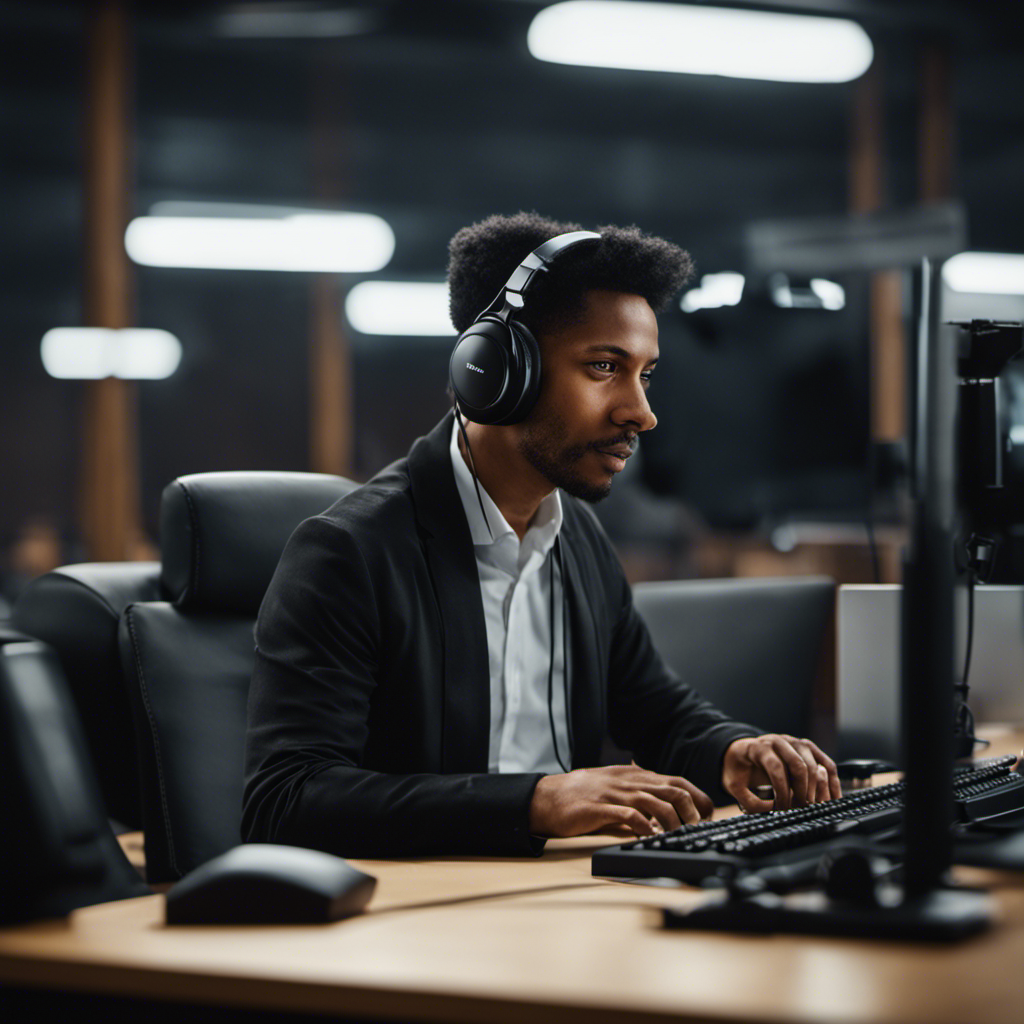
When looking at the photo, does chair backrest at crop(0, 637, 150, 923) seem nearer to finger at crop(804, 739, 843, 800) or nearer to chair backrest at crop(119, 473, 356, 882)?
chair backrest at crop(119, 473, 356, 882)

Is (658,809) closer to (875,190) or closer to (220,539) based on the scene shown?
(220,539)

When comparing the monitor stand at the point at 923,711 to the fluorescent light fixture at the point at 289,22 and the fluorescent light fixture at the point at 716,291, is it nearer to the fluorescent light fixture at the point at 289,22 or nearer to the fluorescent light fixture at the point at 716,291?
the fluorescent light fixture at the point at 716,291

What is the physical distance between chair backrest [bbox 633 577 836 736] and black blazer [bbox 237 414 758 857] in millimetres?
202

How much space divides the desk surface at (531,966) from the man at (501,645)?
252 mm

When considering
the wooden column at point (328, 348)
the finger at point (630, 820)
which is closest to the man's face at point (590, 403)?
the finger at point (630, 820)

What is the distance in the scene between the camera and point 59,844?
2.86 feet

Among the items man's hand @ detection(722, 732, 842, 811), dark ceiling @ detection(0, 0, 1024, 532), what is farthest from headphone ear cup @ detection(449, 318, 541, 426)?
dark ceiling @ detection(0, 0, 1024, 532)

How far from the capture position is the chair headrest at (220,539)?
1574 millimetres

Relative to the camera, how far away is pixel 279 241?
12.5ft

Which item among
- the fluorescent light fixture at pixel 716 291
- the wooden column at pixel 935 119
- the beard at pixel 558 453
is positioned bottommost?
the beard at pixel 558 453

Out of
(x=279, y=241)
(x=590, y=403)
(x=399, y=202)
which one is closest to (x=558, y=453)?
(x=590, y=403)

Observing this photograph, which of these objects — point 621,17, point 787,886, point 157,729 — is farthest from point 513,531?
point 621,17

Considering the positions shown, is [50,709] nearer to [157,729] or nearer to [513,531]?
[157,729]

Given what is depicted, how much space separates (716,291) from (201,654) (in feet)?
3.87
